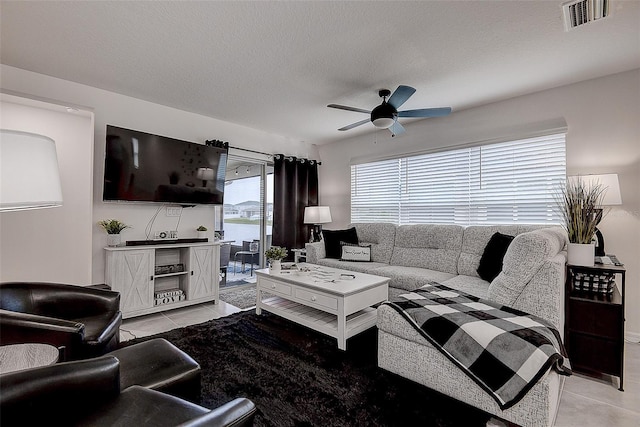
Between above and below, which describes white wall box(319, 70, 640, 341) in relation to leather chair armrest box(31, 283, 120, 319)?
above

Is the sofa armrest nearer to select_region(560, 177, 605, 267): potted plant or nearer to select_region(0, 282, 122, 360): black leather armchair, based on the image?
select_region(0, 282, 122, 360): black leather armchair

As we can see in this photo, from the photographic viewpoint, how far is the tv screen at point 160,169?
3.12 metres

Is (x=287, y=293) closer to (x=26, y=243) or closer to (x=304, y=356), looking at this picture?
(x=304, y=356)

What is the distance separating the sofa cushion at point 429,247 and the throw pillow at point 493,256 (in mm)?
420

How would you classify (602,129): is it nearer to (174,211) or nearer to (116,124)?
(174,211)

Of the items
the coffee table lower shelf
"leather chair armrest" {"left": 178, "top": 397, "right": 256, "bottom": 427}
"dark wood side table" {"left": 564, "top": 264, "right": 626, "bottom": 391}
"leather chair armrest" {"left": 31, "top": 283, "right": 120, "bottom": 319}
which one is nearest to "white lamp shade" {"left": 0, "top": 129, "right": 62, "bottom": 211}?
"leather chair armrest" {"left": 178, "top": 397, "right": 256, "bottom": 427}

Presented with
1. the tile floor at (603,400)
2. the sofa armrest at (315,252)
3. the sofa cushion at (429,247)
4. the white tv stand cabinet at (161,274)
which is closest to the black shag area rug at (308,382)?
the tile floor at (603,400)

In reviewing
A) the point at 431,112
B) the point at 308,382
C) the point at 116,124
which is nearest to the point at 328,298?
the point at 308,382

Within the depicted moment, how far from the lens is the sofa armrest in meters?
4.36

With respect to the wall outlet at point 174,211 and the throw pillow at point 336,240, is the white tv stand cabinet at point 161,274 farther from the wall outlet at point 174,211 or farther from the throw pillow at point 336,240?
the throw pillow at point 336,240

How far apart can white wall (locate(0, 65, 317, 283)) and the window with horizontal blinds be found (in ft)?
8.22

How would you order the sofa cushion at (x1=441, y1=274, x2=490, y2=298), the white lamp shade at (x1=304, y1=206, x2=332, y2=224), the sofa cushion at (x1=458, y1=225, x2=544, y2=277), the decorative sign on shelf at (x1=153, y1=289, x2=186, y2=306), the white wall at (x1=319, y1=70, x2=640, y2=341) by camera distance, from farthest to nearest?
the white lamp shade at (x1=304, y1=206, x2=332, y2=224) → the decorative sign on shelf at (x1=153, y1=289, x2=186, y2=306) → the sofa cushion at (x1=458, y1=225, x2=544, y2=277) → the white wall at (x1=319, y1=70, x2=640, y2=341) → the sofa cushion at (x1=441, y1=274, x2=490, y2=298)

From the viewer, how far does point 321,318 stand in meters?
2.79

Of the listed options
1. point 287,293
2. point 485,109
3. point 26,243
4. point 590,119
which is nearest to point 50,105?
point 26,243
